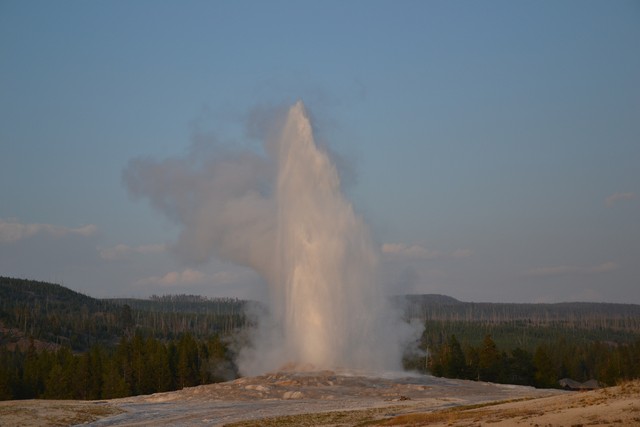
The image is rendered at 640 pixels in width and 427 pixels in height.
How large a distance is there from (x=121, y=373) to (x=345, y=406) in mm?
43073

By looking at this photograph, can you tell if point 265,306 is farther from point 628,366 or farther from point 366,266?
point 628,366

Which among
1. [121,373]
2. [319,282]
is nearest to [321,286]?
[319,282]

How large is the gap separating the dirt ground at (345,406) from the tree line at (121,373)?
23.3 meters

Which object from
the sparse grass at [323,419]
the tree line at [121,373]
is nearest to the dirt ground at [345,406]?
the sparse grass at [323,419]

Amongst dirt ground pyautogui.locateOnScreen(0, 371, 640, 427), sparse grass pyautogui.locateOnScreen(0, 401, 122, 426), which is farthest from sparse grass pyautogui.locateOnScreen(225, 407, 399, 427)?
sparse grass pyautogui.locateOnScreen(0, 401, 122, 426)

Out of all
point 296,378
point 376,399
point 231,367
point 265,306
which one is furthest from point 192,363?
point 376,399

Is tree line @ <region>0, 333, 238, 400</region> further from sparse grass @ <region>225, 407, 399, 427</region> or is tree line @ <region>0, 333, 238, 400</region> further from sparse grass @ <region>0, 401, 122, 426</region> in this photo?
sparse grass @ <region>225, 407, 399, 427</region>

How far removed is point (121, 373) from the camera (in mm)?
76375

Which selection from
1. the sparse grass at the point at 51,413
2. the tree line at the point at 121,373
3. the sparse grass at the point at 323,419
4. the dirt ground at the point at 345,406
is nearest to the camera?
the dirt ground at the point at 345,406

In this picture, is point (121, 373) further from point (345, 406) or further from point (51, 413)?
point (345, 406)

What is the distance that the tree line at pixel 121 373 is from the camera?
7188 centimetres

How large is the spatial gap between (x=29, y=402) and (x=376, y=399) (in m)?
21.1

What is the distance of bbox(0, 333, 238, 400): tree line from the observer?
71.9m

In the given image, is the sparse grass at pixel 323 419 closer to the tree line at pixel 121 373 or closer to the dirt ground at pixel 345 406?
the dirt ground at pixel 345 406
